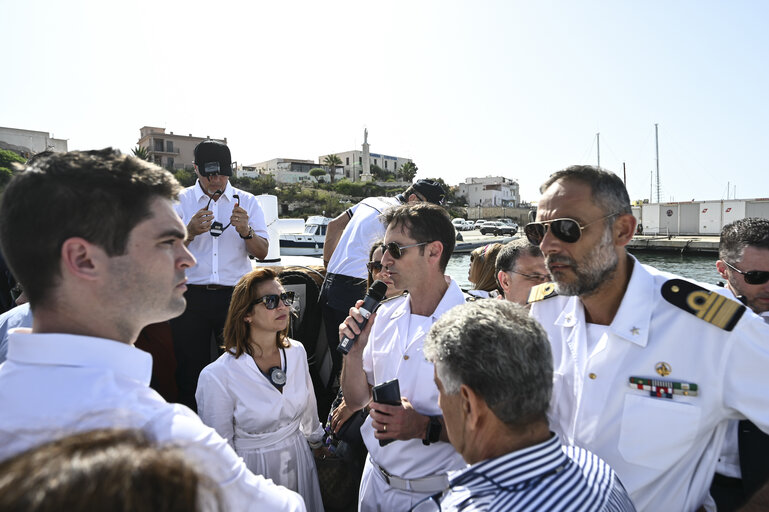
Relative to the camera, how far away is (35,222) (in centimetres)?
123

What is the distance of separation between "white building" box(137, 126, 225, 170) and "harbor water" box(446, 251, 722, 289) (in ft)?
179

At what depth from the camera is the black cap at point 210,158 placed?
3.84 metres

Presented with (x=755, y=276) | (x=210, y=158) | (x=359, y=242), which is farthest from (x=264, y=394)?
(x=755, y=276)

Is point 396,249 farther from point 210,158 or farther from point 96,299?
point 210,158

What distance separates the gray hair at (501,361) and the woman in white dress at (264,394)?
1749 millimetres

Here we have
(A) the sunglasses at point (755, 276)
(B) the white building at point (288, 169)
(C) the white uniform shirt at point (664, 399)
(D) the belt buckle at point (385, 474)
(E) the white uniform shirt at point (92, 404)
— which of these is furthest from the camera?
(B) the white building at point (288, 169)

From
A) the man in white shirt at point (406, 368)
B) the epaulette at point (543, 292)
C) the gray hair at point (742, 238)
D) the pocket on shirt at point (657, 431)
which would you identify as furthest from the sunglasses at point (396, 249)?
the gray hair at point (742, 238)

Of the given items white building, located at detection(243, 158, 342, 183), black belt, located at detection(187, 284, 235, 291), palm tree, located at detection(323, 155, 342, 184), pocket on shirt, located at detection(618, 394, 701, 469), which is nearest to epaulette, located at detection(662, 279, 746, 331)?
pocket on shirt, located at detection(618, 394, 701, 469)

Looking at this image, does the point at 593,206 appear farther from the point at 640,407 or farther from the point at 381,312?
the point at 381,312

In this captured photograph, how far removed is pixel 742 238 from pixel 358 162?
100 metres

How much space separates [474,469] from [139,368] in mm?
1023

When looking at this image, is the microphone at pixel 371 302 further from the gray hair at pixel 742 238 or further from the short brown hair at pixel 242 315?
the gray hair at pixel 742 238

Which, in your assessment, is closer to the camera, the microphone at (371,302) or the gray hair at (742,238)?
the microphone at (371,302)

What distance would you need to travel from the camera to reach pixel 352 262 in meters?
4.10
